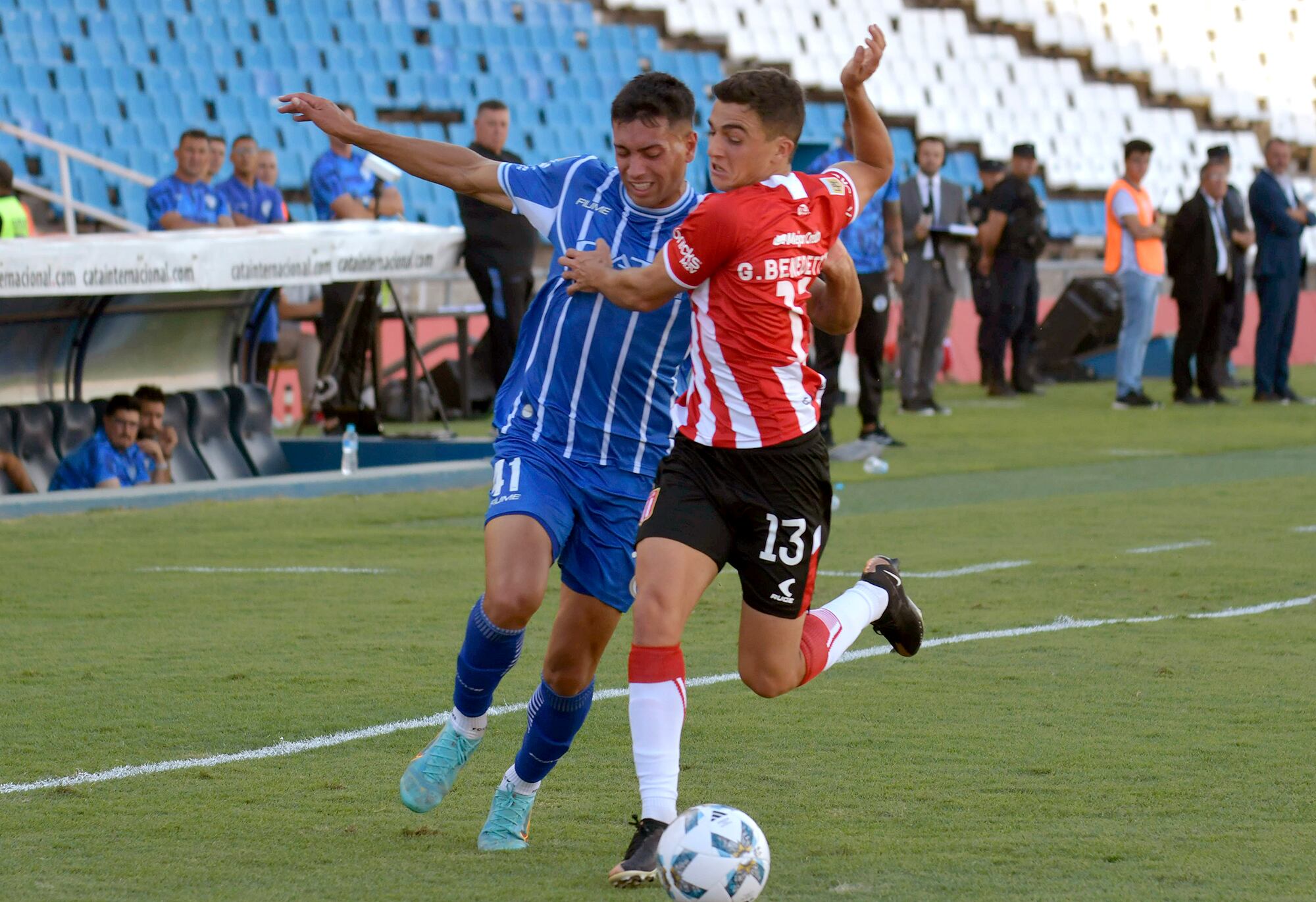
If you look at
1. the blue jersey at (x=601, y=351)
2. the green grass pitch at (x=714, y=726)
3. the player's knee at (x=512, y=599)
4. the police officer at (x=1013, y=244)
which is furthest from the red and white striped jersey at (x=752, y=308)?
the police officer at (x=1013, y=244)

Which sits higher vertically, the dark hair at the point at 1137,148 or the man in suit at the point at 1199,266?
the dark hair at the point at 1137,148

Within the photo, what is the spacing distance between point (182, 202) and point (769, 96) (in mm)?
10371


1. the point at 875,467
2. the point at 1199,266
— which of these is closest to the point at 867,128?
the point at 875,467

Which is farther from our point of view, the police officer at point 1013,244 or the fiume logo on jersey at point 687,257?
the police officer at point 1013,244

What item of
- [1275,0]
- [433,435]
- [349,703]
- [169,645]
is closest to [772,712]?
[349,703]

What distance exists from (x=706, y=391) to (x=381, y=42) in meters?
19.8

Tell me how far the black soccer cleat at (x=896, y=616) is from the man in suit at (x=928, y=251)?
11.3 meters

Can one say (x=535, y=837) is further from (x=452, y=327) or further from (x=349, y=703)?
(x=452, y=327)

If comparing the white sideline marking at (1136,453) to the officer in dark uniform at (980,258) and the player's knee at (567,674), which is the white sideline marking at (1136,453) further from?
the player's knee at (567,674)

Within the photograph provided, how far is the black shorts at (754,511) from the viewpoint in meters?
4.32

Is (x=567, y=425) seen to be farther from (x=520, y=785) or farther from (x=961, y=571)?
(x=961, y=571)

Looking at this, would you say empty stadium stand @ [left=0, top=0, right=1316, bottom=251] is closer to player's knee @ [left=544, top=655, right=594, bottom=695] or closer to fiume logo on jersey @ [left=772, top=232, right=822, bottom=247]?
fiume logo on jersey @ [left=772, top=232, right=822, bottom=247]

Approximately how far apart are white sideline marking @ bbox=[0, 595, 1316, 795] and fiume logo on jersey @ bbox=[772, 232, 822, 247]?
1922 mm

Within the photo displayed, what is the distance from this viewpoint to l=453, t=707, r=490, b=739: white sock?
455cm
